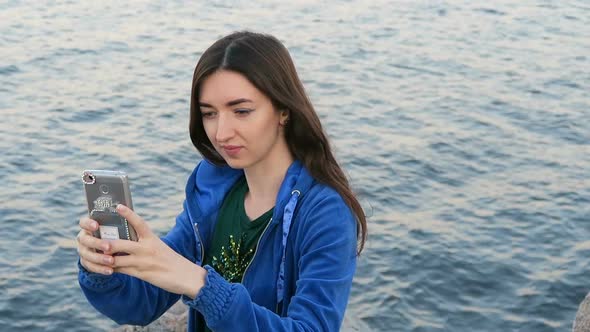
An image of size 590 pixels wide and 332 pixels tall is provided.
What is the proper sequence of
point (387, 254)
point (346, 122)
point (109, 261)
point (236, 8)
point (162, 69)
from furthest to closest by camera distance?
point (236, 8) → point (162, 69) → point (346, 122) → point (387, 254) → point (109, 261)

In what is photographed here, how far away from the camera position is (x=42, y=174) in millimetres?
10492

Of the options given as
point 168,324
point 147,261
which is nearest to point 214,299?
point 147,261

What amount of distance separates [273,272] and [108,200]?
2.20ft

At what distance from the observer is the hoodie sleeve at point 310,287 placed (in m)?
2.58

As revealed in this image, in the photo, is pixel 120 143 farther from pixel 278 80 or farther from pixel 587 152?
pixel 278 80

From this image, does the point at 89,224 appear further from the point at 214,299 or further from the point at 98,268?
the point at 214,299

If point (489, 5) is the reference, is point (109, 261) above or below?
above

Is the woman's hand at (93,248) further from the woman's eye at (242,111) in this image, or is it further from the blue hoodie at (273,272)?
the woman's eye at (242,111)

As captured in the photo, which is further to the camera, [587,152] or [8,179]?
[587,152]

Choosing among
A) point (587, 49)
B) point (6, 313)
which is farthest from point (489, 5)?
point (6, 313)

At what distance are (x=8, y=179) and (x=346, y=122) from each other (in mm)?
4192

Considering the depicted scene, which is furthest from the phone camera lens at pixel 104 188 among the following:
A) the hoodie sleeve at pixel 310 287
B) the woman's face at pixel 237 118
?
the woman's face at pixel 237 118

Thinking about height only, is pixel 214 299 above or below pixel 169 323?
above

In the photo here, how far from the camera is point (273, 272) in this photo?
301 centimetres
